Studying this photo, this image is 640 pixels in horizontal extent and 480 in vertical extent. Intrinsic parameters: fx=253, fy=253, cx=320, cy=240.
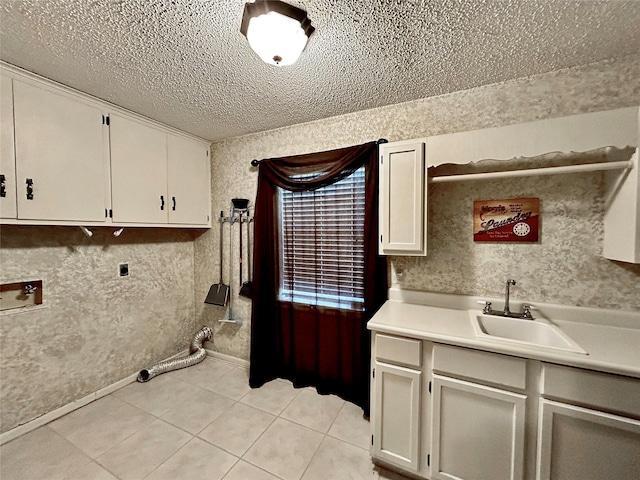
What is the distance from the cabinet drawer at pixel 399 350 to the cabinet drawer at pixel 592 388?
0.55 meters

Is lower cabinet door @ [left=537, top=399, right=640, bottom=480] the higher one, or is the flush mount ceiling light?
the flush mount ceiling light

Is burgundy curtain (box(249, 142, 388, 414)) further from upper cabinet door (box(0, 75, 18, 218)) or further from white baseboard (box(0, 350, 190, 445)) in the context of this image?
upper cabinet door (box(0, 75, 18, 218))

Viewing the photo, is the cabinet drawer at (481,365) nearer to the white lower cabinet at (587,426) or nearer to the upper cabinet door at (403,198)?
the white lower cabinet at (587,426)

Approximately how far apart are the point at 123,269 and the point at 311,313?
5.87 ft

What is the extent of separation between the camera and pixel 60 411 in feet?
6.31

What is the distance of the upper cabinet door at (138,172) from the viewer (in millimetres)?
2021

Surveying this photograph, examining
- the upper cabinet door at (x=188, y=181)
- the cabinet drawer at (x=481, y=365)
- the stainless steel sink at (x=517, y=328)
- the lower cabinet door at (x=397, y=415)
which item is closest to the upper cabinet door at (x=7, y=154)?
the upper cabinet door at (x=188, y=181)

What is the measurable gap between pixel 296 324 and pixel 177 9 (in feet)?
7.35

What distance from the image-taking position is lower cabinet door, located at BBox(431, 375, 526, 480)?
1218 millimetres

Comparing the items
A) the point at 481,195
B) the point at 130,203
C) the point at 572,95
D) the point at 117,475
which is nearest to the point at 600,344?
the point at 481,195

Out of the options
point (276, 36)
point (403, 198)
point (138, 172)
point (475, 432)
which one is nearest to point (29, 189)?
point (138, 172)

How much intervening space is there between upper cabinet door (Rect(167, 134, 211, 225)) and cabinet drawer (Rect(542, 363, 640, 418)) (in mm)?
2902

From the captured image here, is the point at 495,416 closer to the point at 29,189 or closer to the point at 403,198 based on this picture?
the point at 403,198

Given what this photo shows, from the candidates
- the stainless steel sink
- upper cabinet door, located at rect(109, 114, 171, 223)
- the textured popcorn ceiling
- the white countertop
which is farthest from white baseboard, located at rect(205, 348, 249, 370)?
the textured popcorn ceiling
